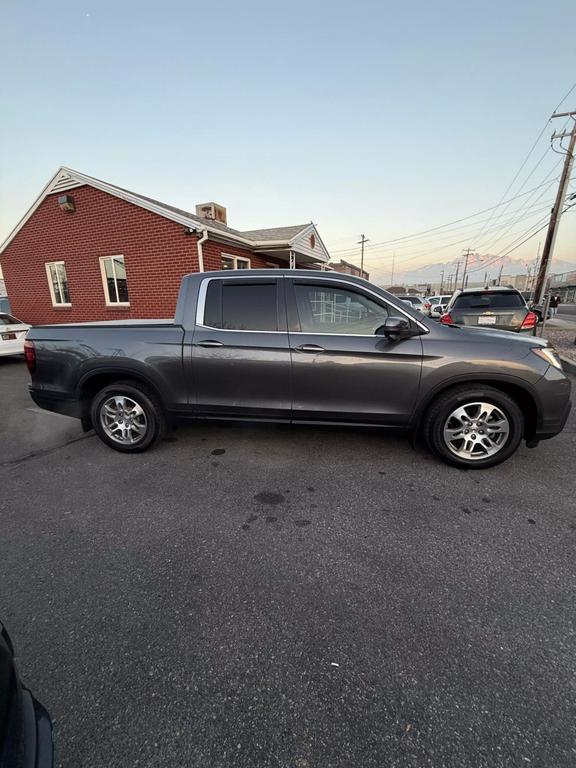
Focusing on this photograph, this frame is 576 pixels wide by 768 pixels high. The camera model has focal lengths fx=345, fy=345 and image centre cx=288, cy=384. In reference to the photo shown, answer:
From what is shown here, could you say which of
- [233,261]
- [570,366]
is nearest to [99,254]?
[233,261]

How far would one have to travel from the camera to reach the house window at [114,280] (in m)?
10.6

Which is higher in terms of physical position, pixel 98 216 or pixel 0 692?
pixel 98 216

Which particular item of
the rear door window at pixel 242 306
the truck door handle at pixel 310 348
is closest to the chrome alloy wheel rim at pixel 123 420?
the rear door window at pixel 242 306

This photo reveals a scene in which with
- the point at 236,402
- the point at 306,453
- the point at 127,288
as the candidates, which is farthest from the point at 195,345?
the point at 127,288

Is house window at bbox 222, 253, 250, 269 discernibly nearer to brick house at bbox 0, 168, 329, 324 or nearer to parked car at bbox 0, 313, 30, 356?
brick house at bbox 0, 168, 329, 324

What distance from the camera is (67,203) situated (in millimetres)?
10492

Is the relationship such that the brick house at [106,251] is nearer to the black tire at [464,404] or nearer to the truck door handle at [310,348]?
the truck door handle at [310,348]

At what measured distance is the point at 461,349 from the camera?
3162 mm

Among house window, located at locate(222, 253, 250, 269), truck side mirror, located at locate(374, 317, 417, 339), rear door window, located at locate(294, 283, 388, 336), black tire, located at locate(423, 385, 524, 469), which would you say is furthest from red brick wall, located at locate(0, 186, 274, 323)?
black tire, located at locate(423, 385, 524, 469)

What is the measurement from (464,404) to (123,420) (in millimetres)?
3515

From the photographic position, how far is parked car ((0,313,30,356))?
825 cm

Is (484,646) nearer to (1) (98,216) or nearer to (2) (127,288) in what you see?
(2) (127,288)

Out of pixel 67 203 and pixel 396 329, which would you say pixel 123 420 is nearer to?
pixel 396 329

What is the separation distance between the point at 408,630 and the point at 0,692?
1705mm
